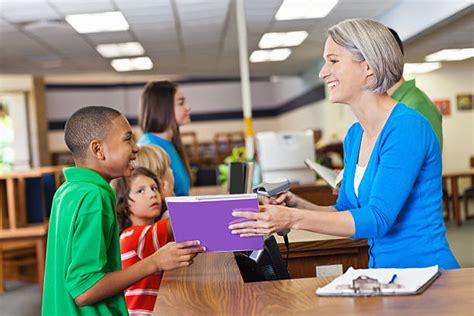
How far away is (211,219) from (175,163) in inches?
66.0

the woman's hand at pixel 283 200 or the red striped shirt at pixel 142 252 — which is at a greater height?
the woman's hand at pixel 283 200

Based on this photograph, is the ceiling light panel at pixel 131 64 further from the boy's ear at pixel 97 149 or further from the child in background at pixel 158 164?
the boy's ear at pixel 97 149

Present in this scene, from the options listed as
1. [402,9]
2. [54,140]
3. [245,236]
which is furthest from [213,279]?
[54,140]

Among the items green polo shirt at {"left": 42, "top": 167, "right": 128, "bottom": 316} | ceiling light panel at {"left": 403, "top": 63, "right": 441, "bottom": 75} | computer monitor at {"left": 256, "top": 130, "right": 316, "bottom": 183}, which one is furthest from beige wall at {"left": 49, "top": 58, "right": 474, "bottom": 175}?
green polo shirt at {"left": 42, "top": 167, "right": 128, "bottom": 316}

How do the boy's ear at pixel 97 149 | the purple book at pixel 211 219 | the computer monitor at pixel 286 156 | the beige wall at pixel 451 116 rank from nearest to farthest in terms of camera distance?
the purple book at pixel 211 219 < the boy's ear at pixel 97 149 < the computer monitor at pixel 286 156 < the beige wall at pixel 451 116

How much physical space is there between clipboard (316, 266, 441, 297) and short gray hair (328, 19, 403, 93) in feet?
1.65

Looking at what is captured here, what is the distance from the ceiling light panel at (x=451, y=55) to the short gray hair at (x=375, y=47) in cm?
732

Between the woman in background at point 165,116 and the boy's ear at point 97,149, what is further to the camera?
the woman in background at point 165,116

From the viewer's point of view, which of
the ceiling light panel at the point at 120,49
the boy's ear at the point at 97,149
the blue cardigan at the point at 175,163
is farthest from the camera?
the ceiling light panel at the point at 120,49

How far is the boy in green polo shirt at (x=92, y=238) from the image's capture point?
1630mm

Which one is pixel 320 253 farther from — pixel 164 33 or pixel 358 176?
pixel 164 33

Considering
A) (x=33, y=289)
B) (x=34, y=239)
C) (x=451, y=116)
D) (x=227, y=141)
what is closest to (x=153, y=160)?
(x=34, y=239)

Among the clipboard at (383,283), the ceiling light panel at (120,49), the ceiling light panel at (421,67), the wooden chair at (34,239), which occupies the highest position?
the ceiling light panel at (120,49)

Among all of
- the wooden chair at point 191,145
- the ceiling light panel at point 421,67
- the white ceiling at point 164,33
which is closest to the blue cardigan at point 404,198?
the white ceiling at point 164,33
